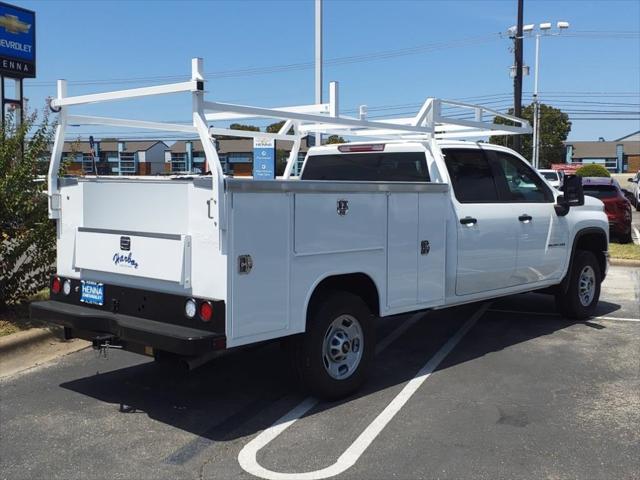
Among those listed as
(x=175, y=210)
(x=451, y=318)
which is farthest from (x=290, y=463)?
(x=451, y=318)

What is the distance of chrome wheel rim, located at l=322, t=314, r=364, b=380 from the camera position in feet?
17.1

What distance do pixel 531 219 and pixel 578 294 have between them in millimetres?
1594

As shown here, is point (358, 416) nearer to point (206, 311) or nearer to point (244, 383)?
point (244, 383)

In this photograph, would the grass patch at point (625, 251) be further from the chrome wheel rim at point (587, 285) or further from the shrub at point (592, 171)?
the shrub at point (592, 171)

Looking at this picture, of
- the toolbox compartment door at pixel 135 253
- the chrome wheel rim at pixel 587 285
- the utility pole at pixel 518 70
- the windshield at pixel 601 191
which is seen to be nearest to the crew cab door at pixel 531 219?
the chrome wheel rim at pixel 587 285

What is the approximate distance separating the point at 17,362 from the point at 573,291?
6.17 m

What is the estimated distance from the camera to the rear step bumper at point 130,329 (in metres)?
4.33

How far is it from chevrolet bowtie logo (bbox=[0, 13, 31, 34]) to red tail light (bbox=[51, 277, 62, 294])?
20.0ft

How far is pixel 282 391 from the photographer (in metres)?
5.57

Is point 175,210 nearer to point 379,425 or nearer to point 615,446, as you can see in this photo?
point 379,425

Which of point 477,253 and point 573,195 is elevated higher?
point 573,195

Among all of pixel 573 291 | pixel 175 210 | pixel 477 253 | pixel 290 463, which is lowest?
pixel 290 463

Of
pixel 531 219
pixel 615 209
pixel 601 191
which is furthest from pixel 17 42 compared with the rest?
pixel 601 191

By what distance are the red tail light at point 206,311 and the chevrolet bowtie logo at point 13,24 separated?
297 inches
